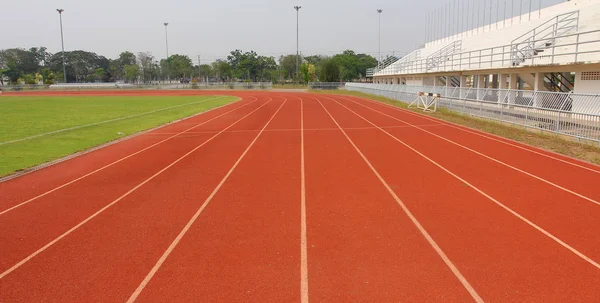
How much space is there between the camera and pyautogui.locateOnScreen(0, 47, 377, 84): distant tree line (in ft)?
287

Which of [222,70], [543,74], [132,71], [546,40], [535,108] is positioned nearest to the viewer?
[535,108]

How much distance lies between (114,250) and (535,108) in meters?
14.9

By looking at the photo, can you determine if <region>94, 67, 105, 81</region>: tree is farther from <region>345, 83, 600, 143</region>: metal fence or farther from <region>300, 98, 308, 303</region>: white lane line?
<region>300, 98, 308, 303</region>: white lane line

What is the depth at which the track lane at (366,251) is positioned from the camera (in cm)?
411

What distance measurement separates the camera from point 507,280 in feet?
14.2

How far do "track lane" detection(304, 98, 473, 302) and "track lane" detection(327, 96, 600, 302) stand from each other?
33 cm

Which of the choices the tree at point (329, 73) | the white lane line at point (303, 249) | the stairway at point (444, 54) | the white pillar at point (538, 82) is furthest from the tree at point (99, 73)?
the white lane line at point (303, 249)

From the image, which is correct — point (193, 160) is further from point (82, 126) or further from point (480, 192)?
point (82, 126)

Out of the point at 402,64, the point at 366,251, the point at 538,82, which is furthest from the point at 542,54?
the point at 402,64

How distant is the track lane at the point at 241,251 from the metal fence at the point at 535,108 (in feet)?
31.3

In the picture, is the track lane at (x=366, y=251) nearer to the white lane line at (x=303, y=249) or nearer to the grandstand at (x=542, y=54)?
the white lane line at (x=303, y=249)

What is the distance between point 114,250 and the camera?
5.17 meters

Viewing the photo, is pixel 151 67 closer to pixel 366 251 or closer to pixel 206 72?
pixel 206 72

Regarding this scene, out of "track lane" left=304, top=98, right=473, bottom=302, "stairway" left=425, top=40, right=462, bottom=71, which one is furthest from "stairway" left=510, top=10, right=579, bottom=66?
"track lane" left=304, top=98, right=473, bottom=302
